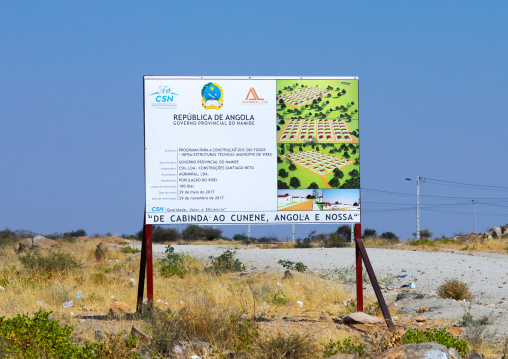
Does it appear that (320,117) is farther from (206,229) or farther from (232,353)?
(206,229)

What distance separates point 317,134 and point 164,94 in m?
2.70

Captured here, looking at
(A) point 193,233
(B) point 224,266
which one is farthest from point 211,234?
(B) point 224,266

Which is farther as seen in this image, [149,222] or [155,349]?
[149,222]

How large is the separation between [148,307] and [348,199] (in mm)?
3801

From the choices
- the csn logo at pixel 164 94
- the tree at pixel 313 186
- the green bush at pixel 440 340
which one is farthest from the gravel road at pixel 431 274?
the csn logo at pixel 164 94

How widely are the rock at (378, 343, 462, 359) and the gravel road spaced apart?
11.1 ft

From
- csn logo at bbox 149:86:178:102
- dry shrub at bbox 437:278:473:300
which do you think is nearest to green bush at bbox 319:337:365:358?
csn logo at bbox 149:86:178:102

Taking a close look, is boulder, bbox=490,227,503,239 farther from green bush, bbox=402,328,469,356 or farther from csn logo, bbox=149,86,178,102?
green bush, bbox=402,328,469,356

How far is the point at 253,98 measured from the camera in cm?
999

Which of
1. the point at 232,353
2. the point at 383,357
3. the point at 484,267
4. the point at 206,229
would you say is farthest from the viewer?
the point at 206,229

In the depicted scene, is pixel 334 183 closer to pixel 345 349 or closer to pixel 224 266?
pixel 345 349

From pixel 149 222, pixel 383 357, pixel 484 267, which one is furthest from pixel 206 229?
pixel 383 357

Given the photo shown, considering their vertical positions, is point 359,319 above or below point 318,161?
below

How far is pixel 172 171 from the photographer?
9.75m
